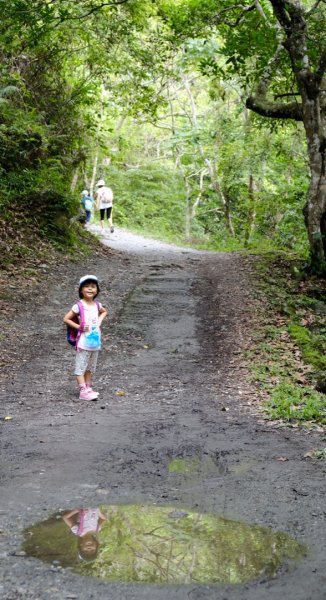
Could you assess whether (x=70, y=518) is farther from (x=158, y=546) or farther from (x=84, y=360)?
(x=84, y=360)

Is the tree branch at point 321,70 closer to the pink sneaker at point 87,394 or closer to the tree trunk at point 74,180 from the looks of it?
the pink sneaker at point 87,394

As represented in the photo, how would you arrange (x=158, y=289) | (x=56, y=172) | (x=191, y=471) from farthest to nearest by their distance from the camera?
(x=56, y=172), (x=158, y=289), (x=191, y=471)

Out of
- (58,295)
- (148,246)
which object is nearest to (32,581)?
(58,295)

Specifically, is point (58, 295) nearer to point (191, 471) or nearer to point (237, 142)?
point (191, 471)

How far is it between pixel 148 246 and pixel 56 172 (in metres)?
5.07

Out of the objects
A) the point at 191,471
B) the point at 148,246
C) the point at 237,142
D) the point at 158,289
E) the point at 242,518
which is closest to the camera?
the point at 242,518

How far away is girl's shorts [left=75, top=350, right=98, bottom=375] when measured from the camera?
7551 millimetres

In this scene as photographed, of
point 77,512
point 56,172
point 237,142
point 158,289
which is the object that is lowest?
point 77,512

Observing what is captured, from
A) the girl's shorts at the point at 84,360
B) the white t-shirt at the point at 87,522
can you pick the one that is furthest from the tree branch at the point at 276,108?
the white t-shirt at the point at 87,522

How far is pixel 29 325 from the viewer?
11.0m

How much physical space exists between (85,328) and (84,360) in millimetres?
393

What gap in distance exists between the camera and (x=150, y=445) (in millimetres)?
6004

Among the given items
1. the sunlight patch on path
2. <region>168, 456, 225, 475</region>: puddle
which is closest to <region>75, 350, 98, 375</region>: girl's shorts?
<region>168, 456, 225, 475</region>: puddle

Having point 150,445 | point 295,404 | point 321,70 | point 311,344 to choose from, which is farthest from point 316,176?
point 150,445
